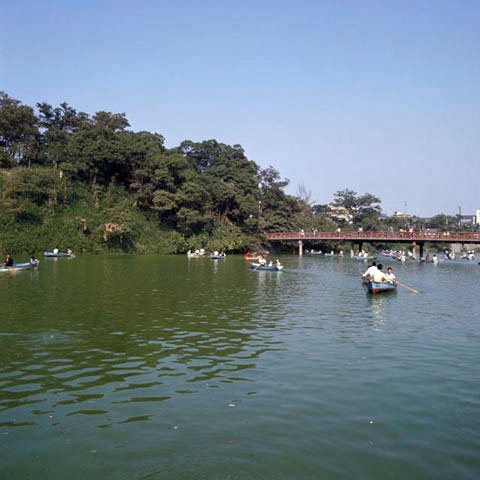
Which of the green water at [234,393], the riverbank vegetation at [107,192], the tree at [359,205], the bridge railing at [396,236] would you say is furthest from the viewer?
the tree at [359,205]

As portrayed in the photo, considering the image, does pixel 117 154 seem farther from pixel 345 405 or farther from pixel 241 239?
pixel 345 405

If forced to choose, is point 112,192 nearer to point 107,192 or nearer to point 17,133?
point 107,192

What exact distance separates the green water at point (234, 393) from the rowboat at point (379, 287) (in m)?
7.01

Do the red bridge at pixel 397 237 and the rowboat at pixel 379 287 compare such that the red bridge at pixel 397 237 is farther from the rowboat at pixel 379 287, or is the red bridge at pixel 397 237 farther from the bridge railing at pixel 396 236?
the rowboat at pixel 379 287

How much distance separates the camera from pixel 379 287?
93.7ft

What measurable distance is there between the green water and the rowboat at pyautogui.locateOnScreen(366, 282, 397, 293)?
701 cm

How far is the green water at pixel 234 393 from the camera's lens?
714 cm

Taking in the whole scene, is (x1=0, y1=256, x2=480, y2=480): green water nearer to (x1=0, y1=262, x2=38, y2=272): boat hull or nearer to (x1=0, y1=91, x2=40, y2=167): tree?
(x1=0, y1=262, x2=38, y2=272): boat hull

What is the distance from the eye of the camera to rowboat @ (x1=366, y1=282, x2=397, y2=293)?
93.1ft

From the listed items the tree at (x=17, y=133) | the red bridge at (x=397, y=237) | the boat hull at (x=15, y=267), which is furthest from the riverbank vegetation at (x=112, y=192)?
the boat hull at (x=15, y=267)

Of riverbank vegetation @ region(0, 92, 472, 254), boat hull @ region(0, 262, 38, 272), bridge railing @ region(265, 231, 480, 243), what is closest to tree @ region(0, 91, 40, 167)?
riverbank vegetation @ region(0, 92, 472, 254)

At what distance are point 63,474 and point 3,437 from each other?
5.74ft

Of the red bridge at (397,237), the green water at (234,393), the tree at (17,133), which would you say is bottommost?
the green water at (234,393)

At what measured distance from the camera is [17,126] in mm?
75500
